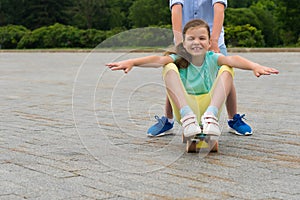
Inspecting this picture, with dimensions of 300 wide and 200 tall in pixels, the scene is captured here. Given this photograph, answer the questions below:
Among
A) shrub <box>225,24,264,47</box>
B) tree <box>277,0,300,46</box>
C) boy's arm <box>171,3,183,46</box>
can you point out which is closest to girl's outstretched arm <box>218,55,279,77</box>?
boy's arm <box>171,3,183,46</box>

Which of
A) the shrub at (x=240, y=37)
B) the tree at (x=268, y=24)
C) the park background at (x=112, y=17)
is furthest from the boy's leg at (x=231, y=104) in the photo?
the tree at (x=268, y=24)

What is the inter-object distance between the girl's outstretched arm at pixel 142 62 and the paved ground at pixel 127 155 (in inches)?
5.5

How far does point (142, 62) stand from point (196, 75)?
1.56 ft

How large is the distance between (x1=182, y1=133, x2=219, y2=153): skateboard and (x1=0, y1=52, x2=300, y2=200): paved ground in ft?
0.23

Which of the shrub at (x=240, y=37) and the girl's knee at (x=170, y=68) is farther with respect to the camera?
the shrub at (x=240, y=37)

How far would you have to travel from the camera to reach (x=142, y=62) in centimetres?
458

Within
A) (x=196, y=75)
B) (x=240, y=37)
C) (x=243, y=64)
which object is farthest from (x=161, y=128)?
(x=240, y=37)

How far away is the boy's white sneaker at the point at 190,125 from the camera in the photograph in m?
4.43

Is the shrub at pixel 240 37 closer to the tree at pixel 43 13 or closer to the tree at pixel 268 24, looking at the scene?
the tree at pixel 268 24

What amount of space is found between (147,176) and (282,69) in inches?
425

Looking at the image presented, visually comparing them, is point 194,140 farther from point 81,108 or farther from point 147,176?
point 81,108

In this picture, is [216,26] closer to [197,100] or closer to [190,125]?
[197,100]

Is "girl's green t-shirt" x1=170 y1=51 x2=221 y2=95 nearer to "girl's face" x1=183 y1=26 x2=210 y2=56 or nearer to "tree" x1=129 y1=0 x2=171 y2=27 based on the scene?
"girl's face" x1=183 y1=26 x2=210 y2=56

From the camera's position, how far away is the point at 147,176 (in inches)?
155
